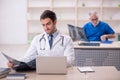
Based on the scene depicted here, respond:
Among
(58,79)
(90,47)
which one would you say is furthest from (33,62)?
(90,47)

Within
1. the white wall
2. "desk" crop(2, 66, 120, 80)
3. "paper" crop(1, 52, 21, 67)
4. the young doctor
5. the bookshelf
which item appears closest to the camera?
"desk" crop(2, 66, 120, 80)

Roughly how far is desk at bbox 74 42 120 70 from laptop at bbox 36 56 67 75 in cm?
188

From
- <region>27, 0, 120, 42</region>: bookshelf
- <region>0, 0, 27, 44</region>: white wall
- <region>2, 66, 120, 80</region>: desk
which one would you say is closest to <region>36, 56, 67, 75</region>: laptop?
<region>2, 66, 120, 80</region>: desk

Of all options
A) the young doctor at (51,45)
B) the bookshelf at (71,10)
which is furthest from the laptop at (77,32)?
the bookshelf at (71,10)

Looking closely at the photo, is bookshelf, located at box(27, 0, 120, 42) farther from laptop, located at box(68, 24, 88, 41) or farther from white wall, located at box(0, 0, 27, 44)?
laptop, located at box(68, 24, 88, 41)

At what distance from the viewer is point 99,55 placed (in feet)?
13.5

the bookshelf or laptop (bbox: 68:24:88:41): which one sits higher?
the bookshelf

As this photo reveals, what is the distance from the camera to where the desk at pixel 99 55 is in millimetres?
4078

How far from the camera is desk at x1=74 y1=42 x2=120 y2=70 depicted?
4078mm

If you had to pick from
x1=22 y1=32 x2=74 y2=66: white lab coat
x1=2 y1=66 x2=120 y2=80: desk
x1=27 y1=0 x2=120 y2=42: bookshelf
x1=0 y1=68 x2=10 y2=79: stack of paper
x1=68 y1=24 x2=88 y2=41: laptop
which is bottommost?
x1=2 y1=66 x2=120 y2=80: desk

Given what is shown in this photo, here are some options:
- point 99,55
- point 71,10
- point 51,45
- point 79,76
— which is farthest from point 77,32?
point 71,10

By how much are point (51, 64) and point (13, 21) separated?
6333 millimetres

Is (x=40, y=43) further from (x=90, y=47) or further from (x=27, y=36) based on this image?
(x=27, y=36)

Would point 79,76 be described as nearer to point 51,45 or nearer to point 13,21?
point 51,45
